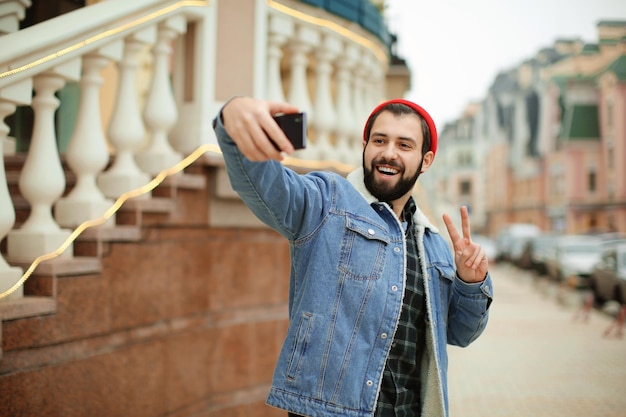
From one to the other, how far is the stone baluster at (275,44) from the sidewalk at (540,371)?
10.7 ft

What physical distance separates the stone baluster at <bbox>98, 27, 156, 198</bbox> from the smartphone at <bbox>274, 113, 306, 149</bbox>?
2193 millimetres

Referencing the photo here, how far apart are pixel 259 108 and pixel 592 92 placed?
41.1 metres

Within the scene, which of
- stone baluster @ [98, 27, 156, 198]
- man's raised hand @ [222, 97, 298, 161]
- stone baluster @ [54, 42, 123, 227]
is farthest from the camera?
stone baluster @ [98, 27, 156, 198]

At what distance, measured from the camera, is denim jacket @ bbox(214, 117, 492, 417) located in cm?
198

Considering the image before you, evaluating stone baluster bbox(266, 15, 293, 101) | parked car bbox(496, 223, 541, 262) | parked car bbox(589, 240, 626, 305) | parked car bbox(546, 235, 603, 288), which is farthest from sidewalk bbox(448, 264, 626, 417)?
parked car bbox(496, 223, 541, 262)

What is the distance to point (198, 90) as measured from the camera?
4148mm

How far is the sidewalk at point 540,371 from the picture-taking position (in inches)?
234

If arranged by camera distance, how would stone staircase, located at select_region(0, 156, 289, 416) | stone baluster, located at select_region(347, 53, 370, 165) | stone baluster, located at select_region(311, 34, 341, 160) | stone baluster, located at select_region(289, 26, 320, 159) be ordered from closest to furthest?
stone staircase, located at select_region(0, 156, 289, 416), stone baluster, located at select_region(289, 26, 320, 159), stone baluster, located at select_region(311, 34, 341, 160), stone baluster, located at select_region(347, 53, 370, 165)

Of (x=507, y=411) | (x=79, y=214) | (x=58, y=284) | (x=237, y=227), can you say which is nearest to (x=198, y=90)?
(x=237, y=227)

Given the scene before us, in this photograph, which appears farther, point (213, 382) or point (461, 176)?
point (461, 176)

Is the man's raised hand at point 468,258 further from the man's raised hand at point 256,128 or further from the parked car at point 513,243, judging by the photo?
the parked car at point 513,243

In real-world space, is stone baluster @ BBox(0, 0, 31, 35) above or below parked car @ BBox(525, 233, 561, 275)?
above

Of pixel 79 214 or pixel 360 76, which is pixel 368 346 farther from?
pixel 360 76

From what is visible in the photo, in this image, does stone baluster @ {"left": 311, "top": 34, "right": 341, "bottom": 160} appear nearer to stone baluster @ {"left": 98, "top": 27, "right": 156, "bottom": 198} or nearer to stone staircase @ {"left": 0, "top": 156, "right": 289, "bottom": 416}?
stone staircase @ {"left": 0, "top": 156, "right": 289, "bottom": 416}
